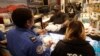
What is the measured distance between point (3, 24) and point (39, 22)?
818 millimetres

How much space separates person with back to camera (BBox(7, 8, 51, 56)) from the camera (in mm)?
1972

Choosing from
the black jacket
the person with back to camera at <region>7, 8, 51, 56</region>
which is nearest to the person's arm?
the person with back to camera at <region>7, 8, 51, 56</region>

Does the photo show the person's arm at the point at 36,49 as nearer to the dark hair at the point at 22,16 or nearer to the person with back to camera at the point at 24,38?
the person with back to camera at the point at 24,38

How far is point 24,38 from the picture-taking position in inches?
79.4

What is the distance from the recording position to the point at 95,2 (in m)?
4.00

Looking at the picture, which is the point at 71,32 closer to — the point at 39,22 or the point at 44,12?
the point at 39,22

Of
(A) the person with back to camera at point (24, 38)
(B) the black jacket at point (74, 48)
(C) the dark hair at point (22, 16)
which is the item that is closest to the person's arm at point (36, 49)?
(A) the person with back to camera at point (24, 38)

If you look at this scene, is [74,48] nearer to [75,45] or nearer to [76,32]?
[75,45]

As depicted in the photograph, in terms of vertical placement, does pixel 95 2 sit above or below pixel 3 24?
above

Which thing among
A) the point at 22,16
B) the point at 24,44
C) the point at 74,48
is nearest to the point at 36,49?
the point at 24,44

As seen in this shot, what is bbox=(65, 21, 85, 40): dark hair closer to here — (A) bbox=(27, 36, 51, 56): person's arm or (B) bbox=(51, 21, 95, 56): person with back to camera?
(B) bbox=(51, 21, 95, 56): person with back to camera

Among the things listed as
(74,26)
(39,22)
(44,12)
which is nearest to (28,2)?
(44,12)

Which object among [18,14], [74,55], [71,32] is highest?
[18,14]

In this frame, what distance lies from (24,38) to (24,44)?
0.06m
